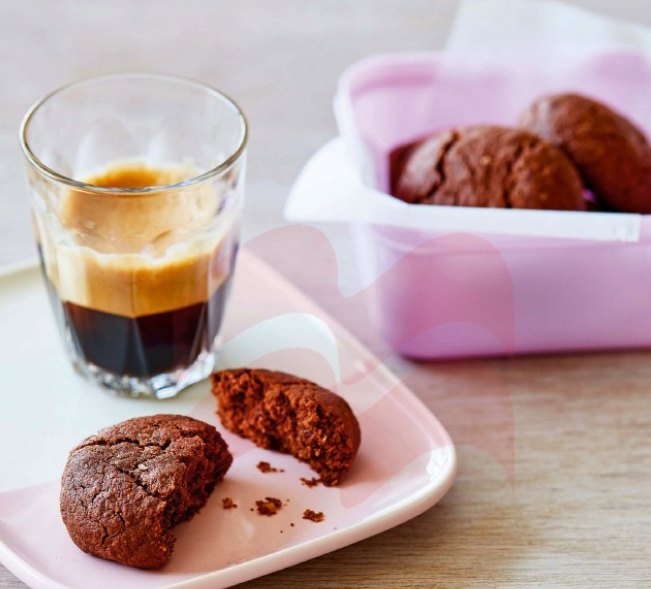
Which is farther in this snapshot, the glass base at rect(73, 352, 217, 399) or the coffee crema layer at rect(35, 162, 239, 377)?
the glass base at rect(73, 352, 217, 399)

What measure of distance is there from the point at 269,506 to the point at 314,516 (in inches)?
2.2

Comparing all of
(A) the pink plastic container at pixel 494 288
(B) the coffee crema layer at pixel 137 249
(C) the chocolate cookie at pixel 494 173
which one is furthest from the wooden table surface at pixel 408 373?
(B) the coffee crema layer at pixel 137 249

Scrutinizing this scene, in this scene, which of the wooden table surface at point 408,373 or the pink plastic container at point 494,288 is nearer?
the wooden table surface at point 408,373

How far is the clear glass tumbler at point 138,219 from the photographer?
4.29 ft

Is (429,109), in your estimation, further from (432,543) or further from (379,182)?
(432,543)

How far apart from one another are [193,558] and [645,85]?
1.21 m

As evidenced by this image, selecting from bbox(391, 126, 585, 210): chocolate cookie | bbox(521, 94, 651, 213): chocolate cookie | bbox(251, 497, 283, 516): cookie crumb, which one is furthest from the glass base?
bbox(521, 94, 651, 213): chocolate cookie

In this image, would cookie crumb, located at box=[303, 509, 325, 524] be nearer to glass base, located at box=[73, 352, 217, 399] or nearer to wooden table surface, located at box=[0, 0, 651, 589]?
wooden table surface, located at box=[0, 0, 651, 589]

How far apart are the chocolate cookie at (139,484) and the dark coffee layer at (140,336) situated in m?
0.17

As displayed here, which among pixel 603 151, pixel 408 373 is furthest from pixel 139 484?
pixel 603 151

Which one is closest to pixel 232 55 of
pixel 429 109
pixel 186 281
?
pixel 429 109

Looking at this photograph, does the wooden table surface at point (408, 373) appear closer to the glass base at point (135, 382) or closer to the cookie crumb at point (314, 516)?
the cookie crumb at point (314, 516)

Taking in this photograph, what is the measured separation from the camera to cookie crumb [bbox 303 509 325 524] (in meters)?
1.22

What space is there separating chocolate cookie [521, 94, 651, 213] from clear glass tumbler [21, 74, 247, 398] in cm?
52
